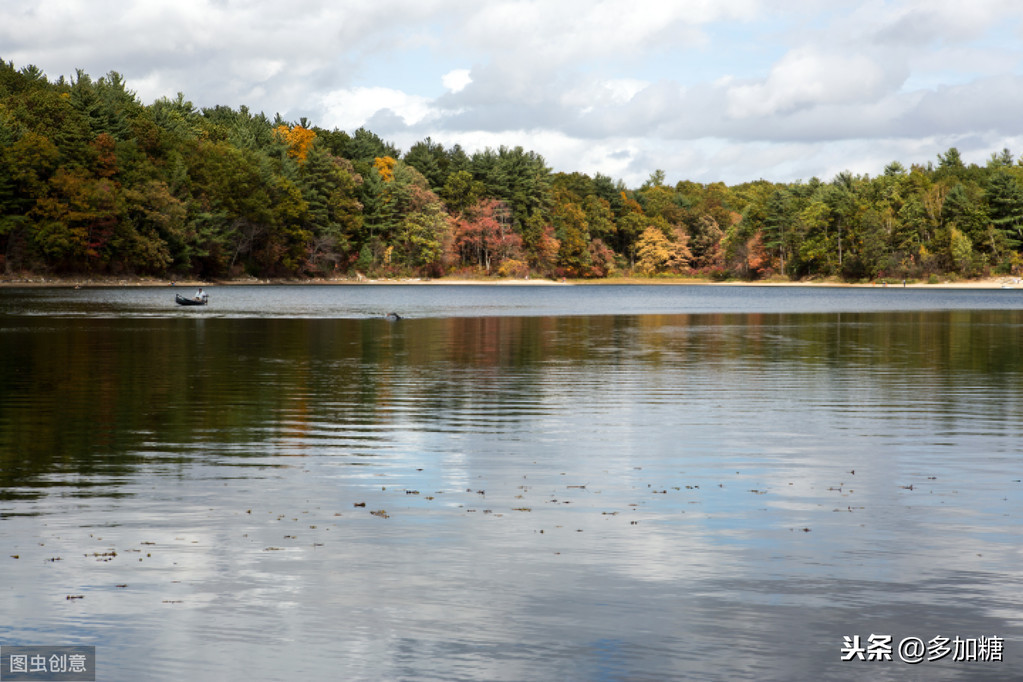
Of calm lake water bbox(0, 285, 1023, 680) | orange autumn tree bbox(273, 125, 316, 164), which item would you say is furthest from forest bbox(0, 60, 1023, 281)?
calm lake water bbox(0, 285, 1023, 680)

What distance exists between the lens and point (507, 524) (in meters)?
13.5

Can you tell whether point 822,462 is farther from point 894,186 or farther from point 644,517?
point 894,186

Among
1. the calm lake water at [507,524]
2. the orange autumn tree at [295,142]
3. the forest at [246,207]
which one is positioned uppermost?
the orange autumn tree at [295,142]

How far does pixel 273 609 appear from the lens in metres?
10.0

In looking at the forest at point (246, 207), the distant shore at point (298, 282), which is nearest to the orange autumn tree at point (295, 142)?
the forest at point (246, 207)

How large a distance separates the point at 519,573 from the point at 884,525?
16.5 feet

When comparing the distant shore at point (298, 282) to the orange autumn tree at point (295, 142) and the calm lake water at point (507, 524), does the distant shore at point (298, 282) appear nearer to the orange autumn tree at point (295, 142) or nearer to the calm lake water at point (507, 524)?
the orange autumn tree at point (295, 142)

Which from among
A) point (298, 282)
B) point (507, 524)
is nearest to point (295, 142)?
point (298, 282)

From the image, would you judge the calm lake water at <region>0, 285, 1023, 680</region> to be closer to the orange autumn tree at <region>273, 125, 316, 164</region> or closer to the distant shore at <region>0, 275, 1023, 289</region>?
the distant shore at <region>0, 275, 1023, 289</region>

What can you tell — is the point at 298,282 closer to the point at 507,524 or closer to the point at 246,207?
the point at 246,207

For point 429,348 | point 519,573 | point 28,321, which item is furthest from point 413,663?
point 28,321

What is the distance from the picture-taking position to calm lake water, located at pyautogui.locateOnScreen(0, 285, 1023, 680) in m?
9.14

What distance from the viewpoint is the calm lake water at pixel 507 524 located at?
914 cm

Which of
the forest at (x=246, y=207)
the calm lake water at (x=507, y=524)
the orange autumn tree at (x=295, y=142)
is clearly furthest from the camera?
the orange autumn tree at (x=295, y=142)
